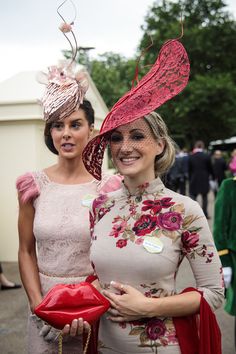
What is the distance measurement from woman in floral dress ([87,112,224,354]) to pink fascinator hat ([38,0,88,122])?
0.45 metres

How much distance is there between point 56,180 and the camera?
88.4 inches

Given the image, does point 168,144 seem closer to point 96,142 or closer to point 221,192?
point 96,142

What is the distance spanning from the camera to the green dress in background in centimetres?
350

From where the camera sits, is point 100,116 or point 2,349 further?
point 100,116

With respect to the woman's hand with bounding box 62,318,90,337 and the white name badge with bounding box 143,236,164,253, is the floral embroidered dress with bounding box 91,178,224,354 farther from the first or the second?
the woman's hand with bounding box 62,318,90,337

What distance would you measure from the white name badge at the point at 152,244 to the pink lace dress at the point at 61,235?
0.47m

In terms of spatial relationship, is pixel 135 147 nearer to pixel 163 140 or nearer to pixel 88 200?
pixel 163 140

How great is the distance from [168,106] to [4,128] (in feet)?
62.1

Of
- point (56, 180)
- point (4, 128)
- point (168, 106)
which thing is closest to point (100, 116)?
point (4, 128)

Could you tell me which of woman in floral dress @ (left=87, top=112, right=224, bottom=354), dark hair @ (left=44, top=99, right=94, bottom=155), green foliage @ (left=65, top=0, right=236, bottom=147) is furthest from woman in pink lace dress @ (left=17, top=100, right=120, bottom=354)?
green foliage @ (left=65, top=0, right=236, bottom=147)

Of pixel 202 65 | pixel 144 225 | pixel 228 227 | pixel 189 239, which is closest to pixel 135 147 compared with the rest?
pixel 144 225

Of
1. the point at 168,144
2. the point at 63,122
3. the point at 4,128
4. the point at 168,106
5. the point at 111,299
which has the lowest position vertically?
the point at 111,299

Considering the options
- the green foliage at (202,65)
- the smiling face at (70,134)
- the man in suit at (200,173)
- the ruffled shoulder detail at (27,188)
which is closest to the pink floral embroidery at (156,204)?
the smiling face at (70,134)

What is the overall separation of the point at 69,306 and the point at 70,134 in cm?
88
